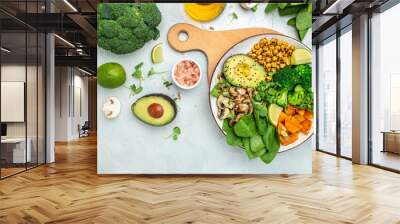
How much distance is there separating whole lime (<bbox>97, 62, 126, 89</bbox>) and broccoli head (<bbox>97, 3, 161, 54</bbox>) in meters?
0.24

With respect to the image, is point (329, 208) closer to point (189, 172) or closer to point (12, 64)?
point (189, 172)

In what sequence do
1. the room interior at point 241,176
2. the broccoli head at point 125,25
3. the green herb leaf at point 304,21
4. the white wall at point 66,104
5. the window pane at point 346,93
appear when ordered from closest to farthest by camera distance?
the room interior at point 241,176 < the broccoli head at point 125,25 < the green herb leaf at point 304,21 < the window pane at point 346,93 < the white wall at point 66,104

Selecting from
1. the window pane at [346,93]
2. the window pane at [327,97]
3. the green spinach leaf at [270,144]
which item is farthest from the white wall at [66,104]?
the green spinach leaf at [270,144]

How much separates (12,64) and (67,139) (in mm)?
Result: 8817

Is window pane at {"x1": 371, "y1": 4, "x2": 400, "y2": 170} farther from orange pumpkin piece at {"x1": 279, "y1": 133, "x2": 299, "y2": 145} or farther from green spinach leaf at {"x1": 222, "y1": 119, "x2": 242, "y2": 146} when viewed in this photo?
green spinach leaf at {"x1": 222, "y1": 119, "x2": 242, "y2": 146}

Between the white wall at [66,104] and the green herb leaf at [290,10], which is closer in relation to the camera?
the green herb leaf at [290,10]

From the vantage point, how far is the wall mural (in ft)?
19.0

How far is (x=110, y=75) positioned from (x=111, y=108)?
500 millimetres

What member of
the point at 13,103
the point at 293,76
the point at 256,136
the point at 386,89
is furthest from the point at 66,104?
the point at 386,89

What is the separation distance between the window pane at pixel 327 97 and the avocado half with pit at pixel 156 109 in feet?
16.4

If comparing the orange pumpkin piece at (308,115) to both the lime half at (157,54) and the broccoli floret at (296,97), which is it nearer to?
the broccoli floret at (296,97)

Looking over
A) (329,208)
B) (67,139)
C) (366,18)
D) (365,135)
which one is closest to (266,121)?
(329,208)

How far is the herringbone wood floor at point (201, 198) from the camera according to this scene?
372 cm

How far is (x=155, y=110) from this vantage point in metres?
5.85
